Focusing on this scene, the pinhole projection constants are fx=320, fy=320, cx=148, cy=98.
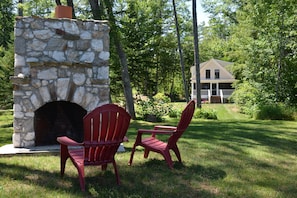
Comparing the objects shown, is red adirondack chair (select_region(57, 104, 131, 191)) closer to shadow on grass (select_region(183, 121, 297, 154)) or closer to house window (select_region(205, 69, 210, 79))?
shadow on grass (select_region(183, 121, 297, 154))

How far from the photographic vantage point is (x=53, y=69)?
216 inches

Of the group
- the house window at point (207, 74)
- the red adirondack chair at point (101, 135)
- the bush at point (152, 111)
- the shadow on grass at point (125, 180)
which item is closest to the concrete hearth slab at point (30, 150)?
the shadow on grass at point (125, 180)

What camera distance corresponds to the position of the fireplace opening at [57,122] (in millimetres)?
5848

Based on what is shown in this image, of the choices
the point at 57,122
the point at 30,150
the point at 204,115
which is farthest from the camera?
the point at 204,115

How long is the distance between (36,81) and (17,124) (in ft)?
2.65

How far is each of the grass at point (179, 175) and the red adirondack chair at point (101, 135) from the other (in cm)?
26

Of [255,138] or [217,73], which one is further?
[217,73]

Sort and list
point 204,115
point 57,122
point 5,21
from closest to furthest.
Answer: point 57,122 < point 204,115 < point 5,21

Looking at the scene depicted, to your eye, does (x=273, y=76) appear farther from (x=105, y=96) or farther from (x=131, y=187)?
(x=131, y=187)

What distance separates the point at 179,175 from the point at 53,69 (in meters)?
2.92

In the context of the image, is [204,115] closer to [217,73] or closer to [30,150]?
[30,150]

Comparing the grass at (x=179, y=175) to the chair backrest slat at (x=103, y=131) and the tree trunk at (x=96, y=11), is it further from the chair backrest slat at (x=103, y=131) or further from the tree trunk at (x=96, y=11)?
the tree trunk at (x=96, y=11)

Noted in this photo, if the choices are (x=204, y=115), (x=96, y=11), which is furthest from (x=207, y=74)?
(x=96, y=11)

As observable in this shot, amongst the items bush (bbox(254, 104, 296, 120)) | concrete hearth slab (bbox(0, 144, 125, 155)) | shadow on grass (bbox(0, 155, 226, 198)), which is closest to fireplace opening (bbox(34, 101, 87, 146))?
concrete hearth slab (bbox(0, 144, 125, 155))
